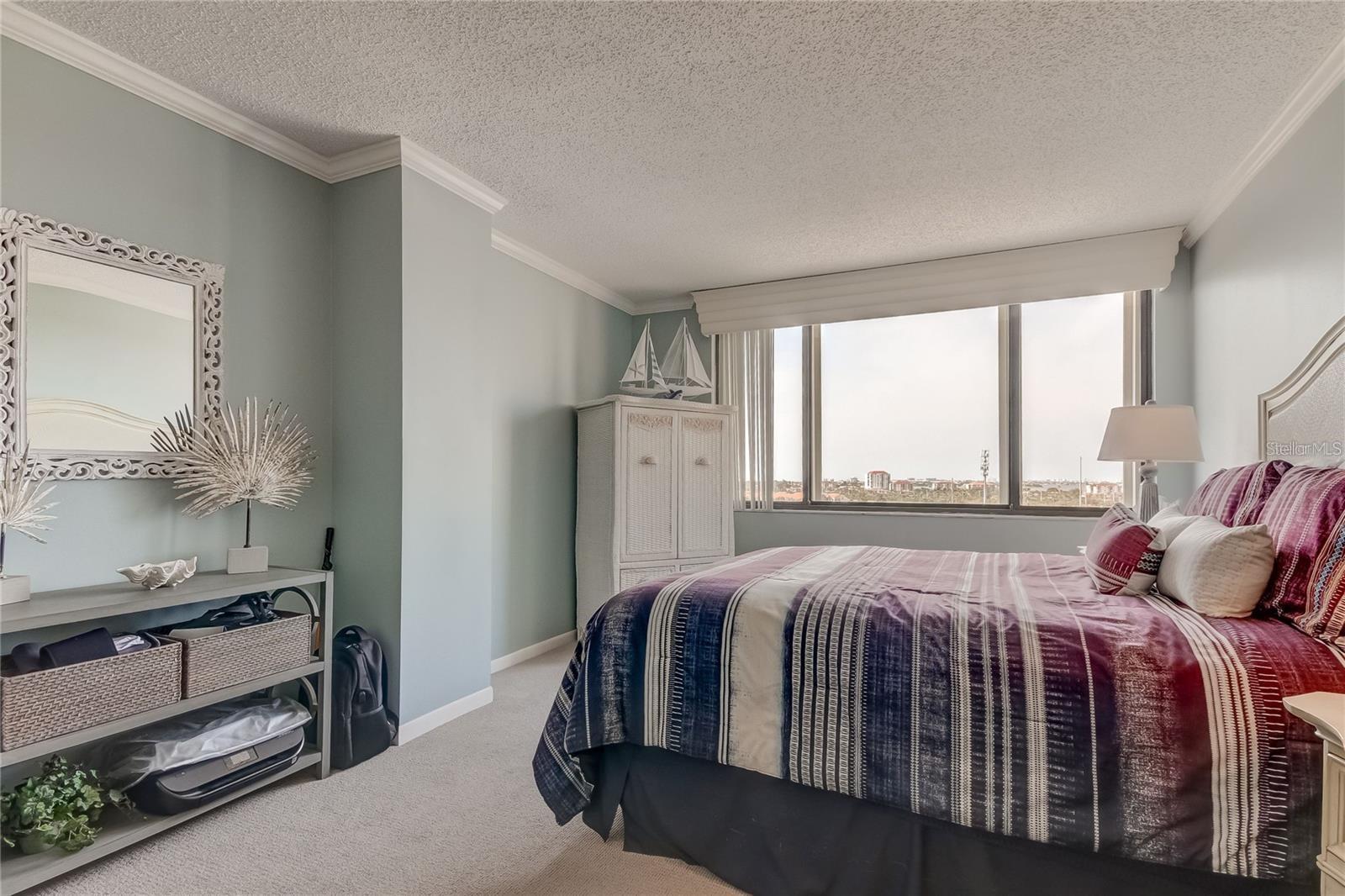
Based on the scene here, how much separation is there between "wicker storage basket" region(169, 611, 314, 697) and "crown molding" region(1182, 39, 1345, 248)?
158 inches

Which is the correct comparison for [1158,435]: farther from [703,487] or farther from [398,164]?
[398,164]

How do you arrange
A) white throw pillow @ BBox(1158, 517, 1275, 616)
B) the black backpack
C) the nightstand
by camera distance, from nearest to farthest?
1. the nightstand
2. white throw pillow @ BBox(1158, 517, 1275, 616)
3. the black backpack

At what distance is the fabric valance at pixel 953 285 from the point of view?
3721 mm

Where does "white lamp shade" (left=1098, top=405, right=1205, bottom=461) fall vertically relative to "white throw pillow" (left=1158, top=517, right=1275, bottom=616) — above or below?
above

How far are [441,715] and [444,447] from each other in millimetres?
1196

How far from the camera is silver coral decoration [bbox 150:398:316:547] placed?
2.35 meters

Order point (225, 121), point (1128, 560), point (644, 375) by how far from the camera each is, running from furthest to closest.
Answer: point (644, 375) → point (225, 121) → point (1128, 560)

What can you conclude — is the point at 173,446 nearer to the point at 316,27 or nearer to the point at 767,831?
the point at 316,27

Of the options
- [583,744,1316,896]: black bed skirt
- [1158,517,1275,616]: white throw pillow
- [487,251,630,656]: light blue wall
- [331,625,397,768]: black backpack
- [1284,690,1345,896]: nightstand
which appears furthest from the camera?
Answer: [487,251,630,656]: light blue wall

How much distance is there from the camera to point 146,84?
7.48ft

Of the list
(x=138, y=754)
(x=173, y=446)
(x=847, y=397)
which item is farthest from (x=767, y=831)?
(x=847, y=397)

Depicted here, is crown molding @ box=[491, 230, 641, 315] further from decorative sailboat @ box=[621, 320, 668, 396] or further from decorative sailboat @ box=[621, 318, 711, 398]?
decorative sailboat @ box=[621, 320, 668, 396]

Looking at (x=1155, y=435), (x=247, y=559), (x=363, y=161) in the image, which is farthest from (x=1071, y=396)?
(x=247, y=559)

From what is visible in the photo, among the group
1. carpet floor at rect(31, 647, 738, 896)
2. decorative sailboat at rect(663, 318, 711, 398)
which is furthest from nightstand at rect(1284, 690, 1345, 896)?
decorative sailboat at rect(663, 318, 711, 398)
